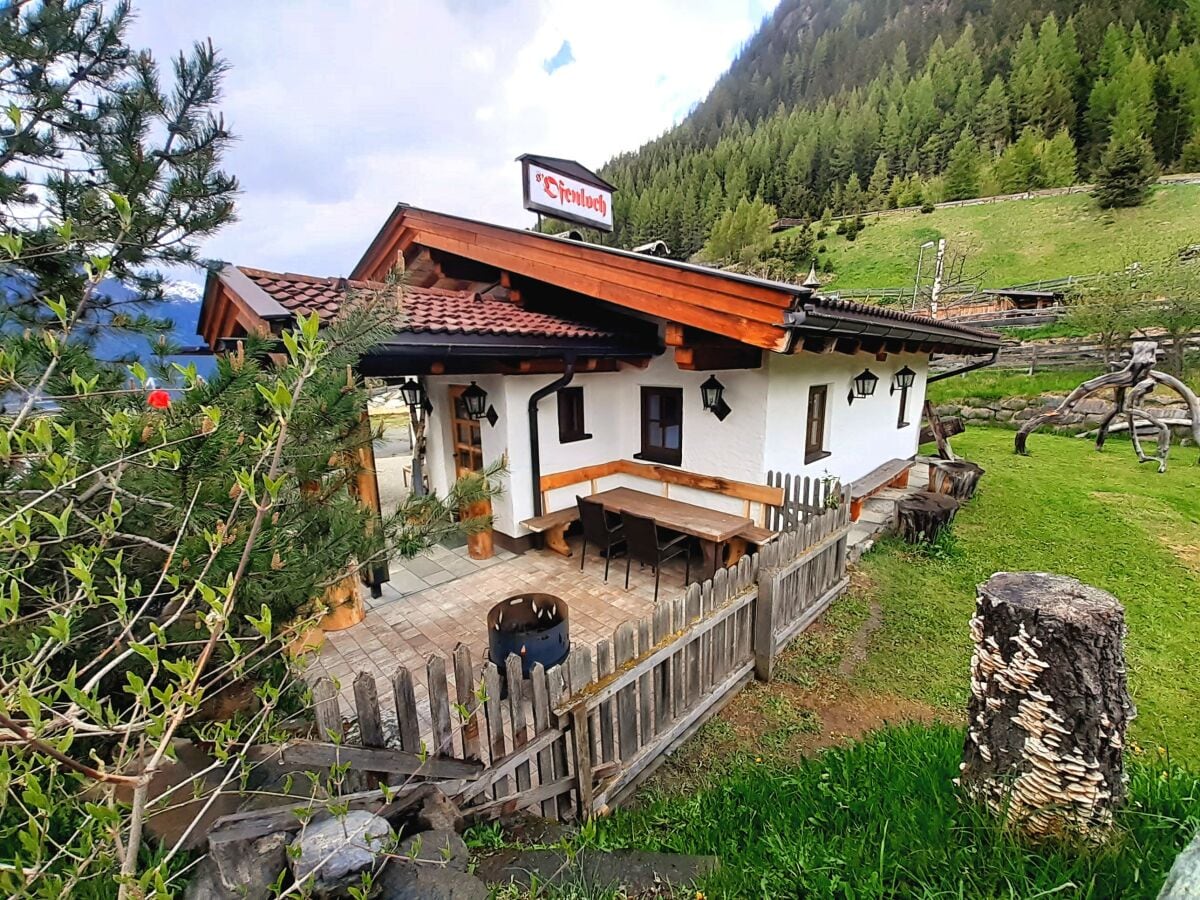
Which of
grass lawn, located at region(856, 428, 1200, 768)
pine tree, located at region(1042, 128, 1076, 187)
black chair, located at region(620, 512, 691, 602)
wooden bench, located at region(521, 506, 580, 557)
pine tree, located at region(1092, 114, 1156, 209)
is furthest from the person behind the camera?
pine tree, located at region(1042, 128, 1076, 187)

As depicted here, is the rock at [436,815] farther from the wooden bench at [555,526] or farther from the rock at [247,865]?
the wooden bench at [555,526]

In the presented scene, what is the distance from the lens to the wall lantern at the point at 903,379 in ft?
27.5

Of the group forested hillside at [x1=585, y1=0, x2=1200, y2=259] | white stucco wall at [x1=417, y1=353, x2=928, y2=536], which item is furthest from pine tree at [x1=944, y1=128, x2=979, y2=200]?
white stucco wall at [x1=417, y1=353, x2=928, y2=536]

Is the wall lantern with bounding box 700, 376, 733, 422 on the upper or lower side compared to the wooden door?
upper

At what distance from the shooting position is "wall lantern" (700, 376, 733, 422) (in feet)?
18.9

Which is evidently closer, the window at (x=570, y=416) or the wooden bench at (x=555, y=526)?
the wooden bench at (x=555, y=526)

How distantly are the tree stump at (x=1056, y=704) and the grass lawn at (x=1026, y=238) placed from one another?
32.5 m

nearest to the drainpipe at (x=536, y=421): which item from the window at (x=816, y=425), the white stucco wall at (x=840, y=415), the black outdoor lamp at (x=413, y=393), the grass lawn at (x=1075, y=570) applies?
the black outdoor lamp at (x=413, y=393)

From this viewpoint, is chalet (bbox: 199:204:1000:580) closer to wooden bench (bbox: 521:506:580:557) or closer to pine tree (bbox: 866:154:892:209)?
wooden bench (bbox: 521:506:580:557)

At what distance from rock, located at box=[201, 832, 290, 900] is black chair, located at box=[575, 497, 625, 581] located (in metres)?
4.12

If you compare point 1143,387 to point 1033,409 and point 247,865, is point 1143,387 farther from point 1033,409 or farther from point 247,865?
point 247,865

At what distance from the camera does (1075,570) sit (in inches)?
209

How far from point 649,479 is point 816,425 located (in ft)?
7.61

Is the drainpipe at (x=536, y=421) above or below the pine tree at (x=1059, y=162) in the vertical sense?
below
